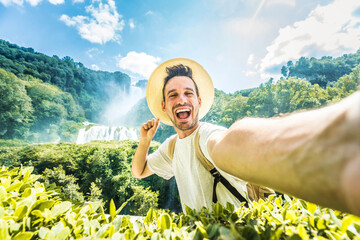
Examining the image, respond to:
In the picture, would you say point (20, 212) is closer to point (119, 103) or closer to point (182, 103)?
point (182, 103)

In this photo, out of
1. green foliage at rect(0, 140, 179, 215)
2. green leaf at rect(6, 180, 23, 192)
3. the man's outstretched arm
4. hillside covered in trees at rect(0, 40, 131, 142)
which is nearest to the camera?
the man's outstretched arm

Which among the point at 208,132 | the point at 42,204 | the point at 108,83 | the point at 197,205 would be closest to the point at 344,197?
the point at 208,132

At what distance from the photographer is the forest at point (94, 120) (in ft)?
43.3

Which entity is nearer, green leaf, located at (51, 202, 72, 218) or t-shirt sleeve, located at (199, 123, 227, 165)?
green leaf, located at (51, 202, 72, 218)

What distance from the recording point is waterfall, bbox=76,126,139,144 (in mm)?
42406

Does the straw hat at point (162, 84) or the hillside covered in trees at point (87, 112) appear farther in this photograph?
the hillside covered in trees at point (87, 112)

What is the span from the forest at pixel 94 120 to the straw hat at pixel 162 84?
1.64 metres

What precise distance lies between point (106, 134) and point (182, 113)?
148ft

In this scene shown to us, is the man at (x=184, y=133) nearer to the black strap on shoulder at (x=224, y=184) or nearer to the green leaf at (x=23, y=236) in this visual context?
the black strap on shoulder at (x=224, y=184)

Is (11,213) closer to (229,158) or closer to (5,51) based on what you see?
(229,158)

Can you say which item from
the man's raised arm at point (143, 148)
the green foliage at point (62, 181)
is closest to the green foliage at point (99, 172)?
the green foliage at point (62, 181)

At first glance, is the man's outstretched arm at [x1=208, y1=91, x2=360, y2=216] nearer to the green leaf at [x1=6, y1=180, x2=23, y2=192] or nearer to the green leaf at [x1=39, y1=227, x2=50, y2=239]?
the green leaf at [x1=39, y1=227, x2=50, y2=239]

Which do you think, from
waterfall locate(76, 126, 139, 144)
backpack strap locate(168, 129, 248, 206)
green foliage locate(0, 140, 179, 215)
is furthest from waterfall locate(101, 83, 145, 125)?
backpack strap locate(168, 129, 248, 206)

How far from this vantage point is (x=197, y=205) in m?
1.74
